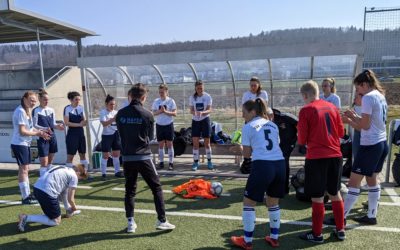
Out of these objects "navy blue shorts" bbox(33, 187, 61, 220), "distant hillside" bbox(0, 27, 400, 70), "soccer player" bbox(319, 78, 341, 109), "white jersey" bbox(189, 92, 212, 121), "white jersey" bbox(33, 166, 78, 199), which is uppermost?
"distant hillside" bbox(0, 27, 400, 70)

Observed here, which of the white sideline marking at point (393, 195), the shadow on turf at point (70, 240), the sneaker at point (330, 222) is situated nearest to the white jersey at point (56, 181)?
the shadow on turf at point (70, 240)

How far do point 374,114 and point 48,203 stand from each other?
4688 mm

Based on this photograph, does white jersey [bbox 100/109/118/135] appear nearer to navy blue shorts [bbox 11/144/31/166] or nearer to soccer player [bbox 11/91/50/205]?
soccer player [bbox 11/91/50/205]

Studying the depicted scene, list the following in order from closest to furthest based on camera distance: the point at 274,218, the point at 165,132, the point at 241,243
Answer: the point at 274,218 → the point at 241,243 → the point at 165,132

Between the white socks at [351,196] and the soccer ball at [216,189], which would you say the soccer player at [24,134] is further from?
the white socks at [351,196]

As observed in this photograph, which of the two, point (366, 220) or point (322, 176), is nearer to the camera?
point (322, 176)

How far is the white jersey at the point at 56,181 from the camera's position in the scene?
202 inches

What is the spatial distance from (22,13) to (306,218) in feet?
29.5

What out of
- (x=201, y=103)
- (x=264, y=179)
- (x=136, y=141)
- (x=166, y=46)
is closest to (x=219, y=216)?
(x=264, y=179)

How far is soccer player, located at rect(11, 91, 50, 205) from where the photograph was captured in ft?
19.9

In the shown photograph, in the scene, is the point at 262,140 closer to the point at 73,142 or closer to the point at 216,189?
the point at 216,189

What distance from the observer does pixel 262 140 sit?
407cm

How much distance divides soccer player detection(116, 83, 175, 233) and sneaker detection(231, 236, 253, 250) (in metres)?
1.10

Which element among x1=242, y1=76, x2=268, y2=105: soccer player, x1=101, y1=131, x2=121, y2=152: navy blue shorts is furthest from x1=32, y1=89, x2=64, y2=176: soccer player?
x1=242, y1=76, x2=268, y2=105: soccer player
